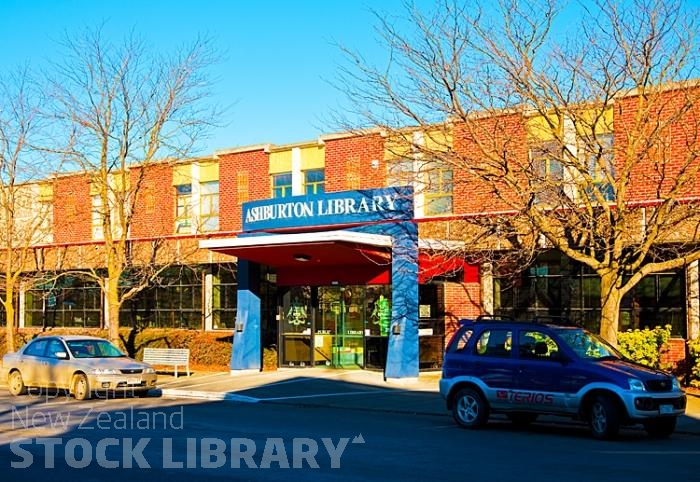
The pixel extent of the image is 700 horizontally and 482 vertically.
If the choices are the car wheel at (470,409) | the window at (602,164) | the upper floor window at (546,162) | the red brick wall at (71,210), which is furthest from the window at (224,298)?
the car wheel at (470,409)

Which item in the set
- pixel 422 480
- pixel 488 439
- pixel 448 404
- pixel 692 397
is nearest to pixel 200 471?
pixel 422 480

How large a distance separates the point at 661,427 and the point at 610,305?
4.02 meters

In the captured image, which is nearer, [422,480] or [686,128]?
[422,480]

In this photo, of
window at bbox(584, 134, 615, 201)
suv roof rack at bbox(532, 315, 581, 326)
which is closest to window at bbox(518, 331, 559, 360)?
suv roof rack at bbox(532, 315, 581, 326)

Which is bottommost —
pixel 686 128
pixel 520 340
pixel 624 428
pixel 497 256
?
pixel 624 428

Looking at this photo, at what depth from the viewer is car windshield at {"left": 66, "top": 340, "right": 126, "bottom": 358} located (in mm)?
22406

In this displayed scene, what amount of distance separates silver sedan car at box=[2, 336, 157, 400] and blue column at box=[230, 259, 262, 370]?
510 cm

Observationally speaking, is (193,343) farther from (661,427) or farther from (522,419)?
(661,427)

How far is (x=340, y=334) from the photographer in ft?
91.2

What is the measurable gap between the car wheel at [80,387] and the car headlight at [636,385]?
40.3ft

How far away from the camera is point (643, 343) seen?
2209 cm

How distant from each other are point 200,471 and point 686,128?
15.1 metres

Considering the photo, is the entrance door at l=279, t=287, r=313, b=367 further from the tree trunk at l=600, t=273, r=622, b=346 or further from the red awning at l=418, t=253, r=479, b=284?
the tree trunk at l=600, t=273, r=622, b=346

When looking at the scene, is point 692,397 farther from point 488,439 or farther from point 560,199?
point 488,439
